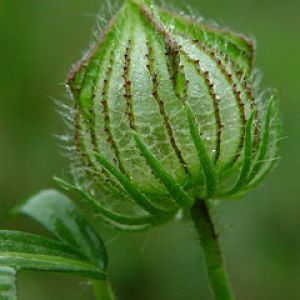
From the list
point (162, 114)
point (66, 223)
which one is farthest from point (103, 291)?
point (162, 114)

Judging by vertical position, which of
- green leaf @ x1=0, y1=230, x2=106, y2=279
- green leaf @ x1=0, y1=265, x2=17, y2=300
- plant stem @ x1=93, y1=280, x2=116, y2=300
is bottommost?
plant stem @ x1=93, y1=280, x2=116, y2=300

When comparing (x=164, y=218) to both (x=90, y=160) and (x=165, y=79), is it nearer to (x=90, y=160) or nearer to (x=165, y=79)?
(x=90, y=160)

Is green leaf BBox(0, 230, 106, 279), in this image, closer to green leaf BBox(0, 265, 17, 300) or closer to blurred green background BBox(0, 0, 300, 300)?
green leaf BBox(0, 265, 17, 300)

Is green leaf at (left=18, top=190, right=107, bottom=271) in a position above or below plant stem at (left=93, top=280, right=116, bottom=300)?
above

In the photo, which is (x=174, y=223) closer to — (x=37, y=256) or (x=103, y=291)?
(x=103, y=291)

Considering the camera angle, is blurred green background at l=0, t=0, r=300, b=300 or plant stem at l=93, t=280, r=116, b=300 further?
blurred green background at l=0, t=0, r=300, b=300

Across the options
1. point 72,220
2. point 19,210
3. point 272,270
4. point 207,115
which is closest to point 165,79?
point 207,115

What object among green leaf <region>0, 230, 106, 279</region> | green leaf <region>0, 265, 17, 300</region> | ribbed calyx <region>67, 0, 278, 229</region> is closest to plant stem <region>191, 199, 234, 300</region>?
ribbed calyx <region>67, 0, 278, 229</region>
